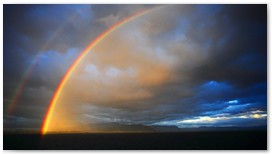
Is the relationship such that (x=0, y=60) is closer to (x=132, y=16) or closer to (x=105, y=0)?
(x=105, y=0)

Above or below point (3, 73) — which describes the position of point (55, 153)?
below

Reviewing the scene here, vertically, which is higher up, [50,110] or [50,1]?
[50,1]

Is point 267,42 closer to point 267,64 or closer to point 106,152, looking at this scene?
point 267,64

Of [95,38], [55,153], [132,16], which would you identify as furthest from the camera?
[95,38]

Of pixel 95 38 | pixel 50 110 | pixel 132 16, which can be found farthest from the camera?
pixel 50 110

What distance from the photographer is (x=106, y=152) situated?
6992 millimetres

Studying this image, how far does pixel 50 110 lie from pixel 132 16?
4723 millimetres

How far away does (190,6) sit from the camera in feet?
24.9

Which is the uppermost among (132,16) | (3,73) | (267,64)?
(132,16)

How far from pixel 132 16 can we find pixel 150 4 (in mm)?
671

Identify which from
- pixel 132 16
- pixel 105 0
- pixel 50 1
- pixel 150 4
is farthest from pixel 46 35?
pixel 150 4

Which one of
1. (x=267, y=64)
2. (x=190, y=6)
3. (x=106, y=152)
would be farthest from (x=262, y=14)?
(x=106, y=152)

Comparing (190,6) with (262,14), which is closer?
(262,14)

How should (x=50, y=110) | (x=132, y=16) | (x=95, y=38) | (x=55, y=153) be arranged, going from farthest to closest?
(x=50, y=110)
(x=95, y=38)
(x=132, y=16)
(x=55, y=153)
